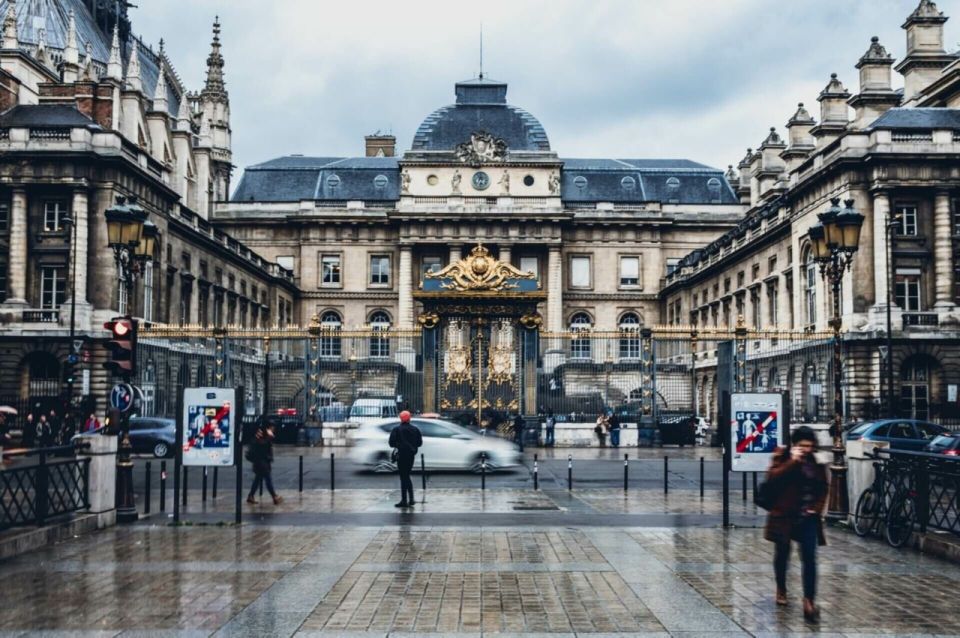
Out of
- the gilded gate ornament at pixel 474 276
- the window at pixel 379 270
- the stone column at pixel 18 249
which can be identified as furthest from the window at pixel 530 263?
the stone column at pixel 18 249

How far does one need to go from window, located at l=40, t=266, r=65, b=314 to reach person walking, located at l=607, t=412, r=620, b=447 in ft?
73.2

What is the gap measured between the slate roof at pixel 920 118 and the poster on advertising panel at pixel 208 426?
34.0 metres

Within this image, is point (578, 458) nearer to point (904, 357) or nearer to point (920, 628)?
point (904, 357)

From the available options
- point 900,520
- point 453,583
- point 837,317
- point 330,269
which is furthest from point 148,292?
point 900,520

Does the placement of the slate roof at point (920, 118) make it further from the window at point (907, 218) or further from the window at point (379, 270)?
the window at point (379, 270)

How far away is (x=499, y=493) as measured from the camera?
2134 centimetres

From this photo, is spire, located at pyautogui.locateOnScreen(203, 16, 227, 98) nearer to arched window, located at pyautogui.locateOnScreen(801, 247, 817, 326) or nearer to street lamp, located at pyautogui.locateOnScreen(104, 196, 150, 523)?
arched window, located at pyautogui.locateOnScreen(801, 247, 817, 326)

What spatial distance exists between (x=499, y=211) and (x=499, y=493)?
176 ft

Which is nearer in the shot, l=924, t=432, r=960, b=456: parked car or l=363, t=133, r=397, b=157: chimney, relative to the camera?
l=924, t=432, r=960, b=456: parked car

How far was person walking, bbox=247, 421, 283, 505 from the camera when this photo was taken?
63.5ft

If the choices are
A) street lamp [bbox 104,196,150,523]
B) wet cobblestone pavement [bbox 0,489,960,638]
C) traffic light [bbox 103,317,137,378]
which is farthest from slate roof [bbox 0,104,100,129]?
wet cobblestone pavement [bbox 0,489,960,638]

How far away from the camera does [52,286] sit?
141ft

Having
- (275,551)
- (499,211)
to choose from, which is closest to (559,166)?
(499,211)

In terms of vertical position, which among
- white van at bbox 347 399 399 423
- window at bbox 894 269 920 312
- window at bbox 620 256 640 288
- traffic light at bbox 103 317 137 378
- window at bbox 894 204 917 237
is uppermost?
window at bbox 620 256 640 288
